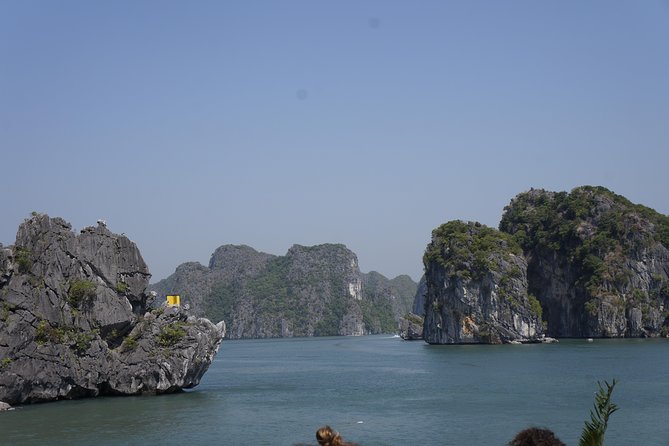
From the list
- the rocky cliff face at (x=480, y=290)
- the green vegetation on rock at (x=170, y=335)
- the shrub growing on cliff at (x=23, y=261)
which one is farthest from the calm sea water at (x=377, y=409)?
the rocky cliff face at (x=480, y=290)

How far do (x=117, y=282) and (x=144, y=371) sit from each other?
6.14 m

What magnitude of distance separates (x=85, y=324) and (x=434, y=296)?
77.8m

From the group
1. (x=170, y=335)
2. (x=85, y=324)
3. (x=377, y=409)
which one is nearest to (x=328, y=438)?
(x=377, y=409)

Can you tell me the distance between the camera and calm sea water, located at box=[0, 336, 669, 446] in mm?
37844

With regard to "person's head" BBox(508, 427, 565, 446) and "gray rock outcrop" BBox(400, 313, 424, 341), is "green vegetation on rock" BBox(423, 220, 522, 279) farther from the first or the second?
"person's head" BBox(508, 427, 565, 446)

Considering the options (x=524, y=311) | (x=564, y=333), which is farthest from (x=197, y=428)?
(x=564, y=333)

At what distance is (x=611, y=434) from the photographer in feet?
123

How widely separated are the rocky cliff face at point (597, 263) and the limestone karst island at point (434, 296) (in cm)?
18

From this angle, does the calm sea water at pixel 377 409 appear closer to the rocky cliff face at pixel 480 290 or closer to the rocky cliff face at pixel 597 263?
the rocky cliff face at pixel 480 290

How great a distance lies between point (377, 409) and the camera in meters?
47.0

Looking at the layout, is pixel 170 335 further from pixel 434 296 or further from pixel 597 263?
pixel 597 263

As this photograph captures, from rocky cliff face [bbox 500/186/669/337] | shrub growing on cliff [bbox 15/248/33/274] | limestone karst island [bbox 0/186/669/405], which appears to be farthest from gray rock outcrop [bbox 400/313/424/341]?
shrub growing on cliff [bbox 15/248/33/274]

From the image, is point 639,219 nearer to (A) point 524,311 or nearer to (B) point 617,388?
(A) point 524,311

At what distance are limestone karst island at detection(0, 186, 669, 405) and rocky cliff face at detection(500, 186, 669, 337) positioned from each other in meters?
0.18
